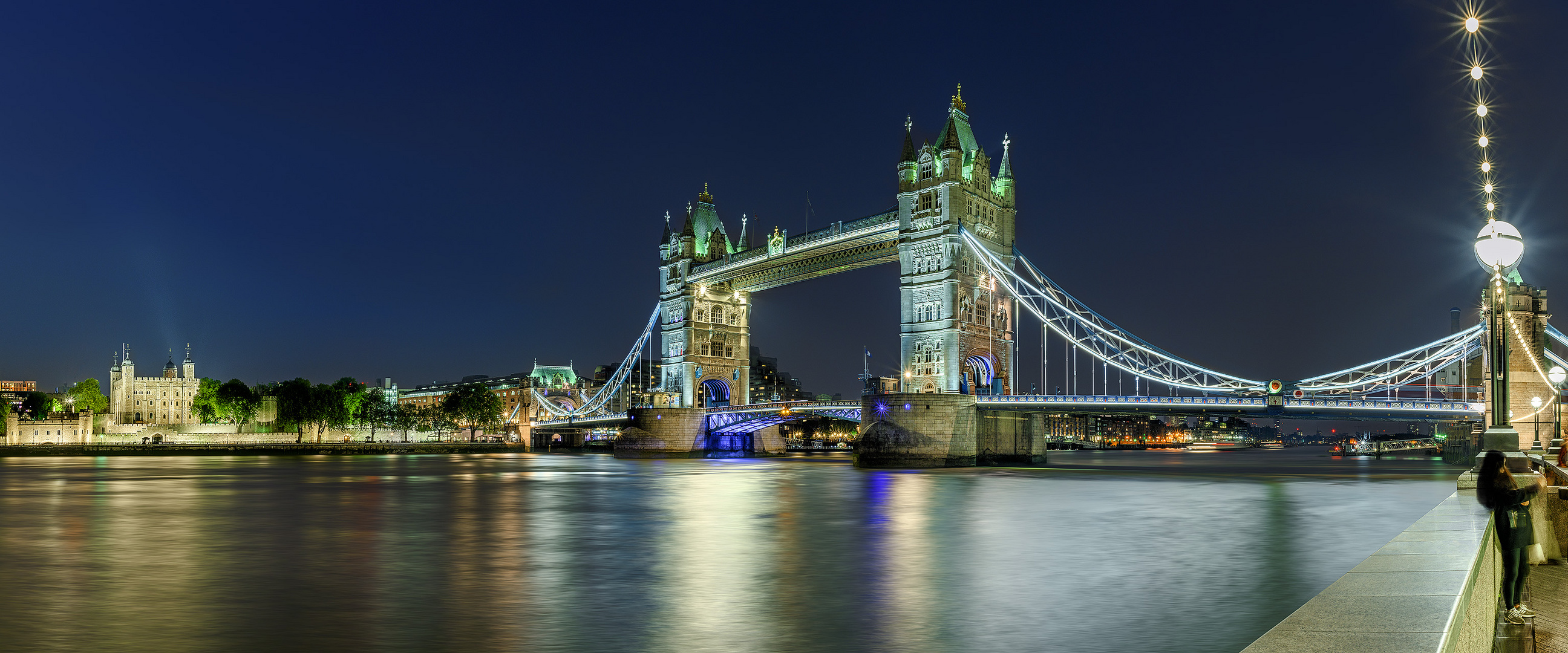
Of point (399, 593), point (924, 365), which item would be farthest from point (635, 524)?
point (924, 365)

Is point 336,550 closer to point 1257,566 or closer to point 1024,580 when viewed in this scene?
point 1024,580

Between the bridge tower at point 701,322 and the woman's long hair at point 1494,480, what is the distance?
69.3m

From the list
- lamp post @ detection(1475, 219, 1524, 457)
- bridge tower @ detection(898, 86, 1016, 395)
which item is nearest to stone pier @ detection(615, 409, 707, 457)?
bridge tower @ detection(898, 86, 1016, 395)

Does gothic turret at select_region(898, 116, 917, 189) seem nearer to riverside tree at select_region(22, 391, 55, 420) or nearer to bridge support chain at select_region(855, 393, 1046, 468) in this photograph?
bridge support chain at select_region(855, 393, 1046, 468)

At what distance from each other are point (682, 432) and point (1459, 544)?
6846 cm

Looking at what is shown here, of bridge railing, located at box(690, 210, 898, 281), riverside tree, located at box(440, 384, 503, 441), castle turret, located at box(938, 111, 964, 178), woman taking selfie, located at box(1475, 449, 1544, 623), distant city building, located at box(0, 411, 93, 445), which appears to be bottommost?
distant city building, located at box(0, 411, 93, 445)

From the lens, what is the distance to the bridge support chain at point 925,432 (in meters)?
52.2

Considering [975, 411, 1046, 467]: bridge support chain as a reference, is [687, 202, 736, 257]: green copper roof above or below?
above

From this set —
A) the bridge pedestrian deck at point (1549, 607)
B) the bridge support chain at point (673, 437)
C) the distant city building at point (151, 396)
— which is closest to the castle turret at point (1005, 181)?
the bridge support chain at point (673, 437)

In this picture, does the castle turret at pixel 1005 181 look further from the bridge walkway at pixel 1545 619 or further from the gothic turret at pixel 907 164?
the bridge walkway at pixel 1545 619

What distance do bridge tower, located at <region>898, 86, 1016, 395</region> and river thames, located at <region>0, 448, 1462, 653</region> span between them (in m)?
21.9

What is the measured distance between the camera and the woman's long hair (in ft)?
25.1

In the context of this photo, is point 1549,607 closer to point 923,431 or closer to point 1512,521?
point 1512,521

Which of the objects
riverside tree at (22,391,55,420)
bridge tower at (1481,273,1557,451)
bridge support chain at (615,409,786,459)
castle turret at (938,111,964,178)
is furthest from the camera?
riverside tree at (22,391,55,420)
